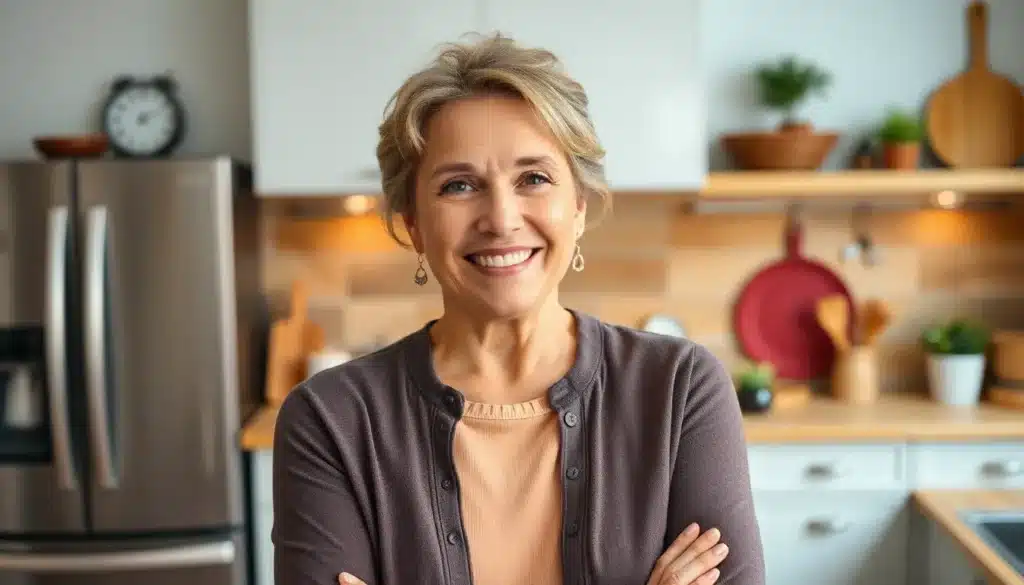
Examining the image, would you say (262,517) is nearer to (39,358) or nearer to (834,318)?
(39,358)

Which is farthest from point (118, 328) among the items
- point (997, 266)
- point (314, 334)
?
point (997, 266)

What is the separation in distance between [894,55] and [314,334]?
6.68 feet

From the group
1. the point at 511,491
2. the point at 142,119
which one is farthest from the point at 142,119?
the point at 511,491

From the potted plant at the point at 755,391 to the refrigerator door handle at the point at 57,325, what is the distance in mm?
1834

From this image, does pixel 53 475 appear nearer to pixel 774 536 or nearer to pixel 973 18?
pixel 774 536

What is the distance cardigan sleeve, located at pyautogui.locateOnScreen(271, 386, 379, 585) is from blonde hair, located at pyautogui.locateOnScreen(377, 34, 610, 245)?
0.37m

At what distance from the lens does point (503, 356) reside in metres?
1.36

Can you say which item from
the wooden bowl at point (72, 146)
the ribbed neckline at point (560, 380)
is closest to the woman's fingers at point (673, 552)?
the ribbed neckline at point (560, 380)

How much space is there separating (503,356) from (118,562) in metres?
1.67

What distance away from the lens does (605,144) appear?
2670 mm

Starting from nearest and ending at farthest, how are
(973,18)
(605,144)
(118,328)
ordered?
(118,328), (605,144), (973,18)

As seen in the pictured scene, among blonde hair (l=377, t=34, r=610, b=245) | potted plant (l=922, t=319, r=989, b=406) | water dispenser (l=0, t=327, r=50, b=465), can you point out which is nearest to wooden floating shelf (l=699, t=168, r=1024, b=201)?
potted plant (l=922, t=319, r=989, b=406)

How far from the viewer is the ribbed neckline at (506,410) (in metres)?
1.32

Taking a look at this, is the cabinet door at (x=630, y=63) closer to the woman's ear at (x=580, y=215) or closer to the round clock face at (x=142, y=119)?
the round clock face at (x=142, y=119)
